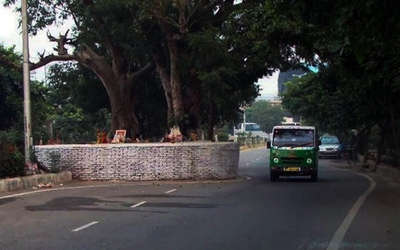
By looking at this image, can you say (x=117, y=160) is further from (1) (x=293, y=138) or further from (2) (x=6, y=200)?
(2) (x=6, y=200)

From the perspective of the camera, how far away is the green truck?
27.4m

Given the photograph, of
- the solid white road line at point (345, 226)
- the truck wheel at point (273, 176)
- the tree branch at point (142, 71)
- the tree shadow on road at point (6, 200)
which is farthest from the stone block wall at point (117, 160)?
the tree branch at point (142, 71)

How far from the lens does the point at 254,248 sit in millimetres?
10578

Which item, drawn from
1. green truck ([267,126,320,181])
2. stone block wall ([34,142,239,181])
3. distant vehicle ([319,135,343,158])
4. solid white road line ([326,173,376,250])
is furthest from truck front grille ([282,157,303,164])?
distant vehicle ([319,135,343,158])

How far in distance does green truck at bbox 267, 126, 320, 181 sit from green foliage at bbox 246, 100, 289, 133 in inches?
4279

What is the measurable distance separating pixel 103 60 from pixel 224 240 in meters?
23.9

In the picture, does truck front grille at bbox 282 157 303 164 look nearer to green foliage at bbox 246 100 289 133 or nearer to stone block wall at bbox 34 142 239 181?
stone block wall at bbox 34 142 239 181

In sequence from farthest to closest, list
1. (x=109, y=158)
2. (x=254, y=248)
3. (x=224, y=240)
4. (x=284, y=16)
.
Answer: (x=109, y=158) → (x=284, y=16) → (x=224, y=240) → (x=254, y=248)

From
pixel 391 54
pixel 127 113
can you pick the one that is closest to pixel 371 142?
pixel 127 113

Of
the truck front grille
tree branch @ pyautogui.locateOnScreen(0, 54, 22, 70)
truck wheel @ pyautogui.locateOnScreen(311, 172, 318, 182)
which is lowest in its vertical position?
truck wheel @ pyautogui.locateOnScreen(311, 172, 318, 182)

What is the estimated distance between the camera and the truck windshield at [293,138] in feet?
90.8

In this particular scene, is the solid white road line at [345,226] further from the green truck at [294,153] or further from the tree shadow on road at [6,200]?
the tree shadow on road at [6,200]

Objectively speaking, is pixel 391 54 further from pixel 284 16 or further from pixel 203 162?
pixel 203 162

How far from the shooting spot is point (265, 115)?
13962 cm
